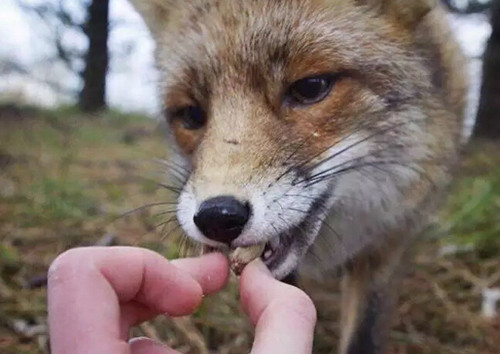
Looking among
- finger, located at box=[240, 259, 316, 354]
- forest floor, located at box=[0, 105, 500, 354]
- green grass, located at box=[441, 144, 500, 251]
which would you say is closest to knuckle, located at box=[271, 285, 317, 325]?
finger, located at box=[240, 259, 316, 354]

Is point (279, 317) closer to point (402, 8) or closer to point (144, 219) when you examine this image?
point (402, 8)

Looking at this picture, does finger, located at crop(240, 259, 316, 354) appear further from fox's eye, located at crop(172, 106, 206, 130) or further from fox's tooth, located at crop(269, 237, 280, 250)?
fox's eye, located at crop(172, 106, 206, 130)

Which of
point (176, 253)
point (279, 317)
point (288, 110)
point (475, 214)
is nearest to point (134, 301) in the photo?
point (279, 317)

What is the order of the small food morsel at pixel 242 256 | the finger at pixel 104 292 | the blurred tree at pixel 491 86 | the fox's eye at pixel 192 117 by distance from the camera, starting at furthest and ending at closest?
the blurred tree at pixel 491 86 → the fox's eye at pixel 192 117 → the small food morsel at pixel 242 256 → the finger at pixel 104 292

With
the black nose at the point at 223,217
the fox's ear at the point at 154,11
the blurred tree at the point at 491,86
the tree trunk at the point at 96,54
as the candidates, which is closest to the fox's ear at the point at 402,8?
the fox's ear at the point at 154,11

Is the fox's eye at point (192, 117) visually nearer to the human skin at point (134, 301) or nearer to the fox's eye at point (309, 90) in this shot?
the fox's eye at point (309, 90)

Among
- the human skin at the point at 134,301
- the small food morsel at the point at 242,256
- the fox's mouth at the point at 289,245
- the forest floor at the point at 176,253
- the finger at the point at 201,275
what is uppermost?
the human skin at the point at 134,301

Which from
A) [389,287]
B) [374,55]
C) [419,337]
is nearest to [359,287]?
[389,287]
